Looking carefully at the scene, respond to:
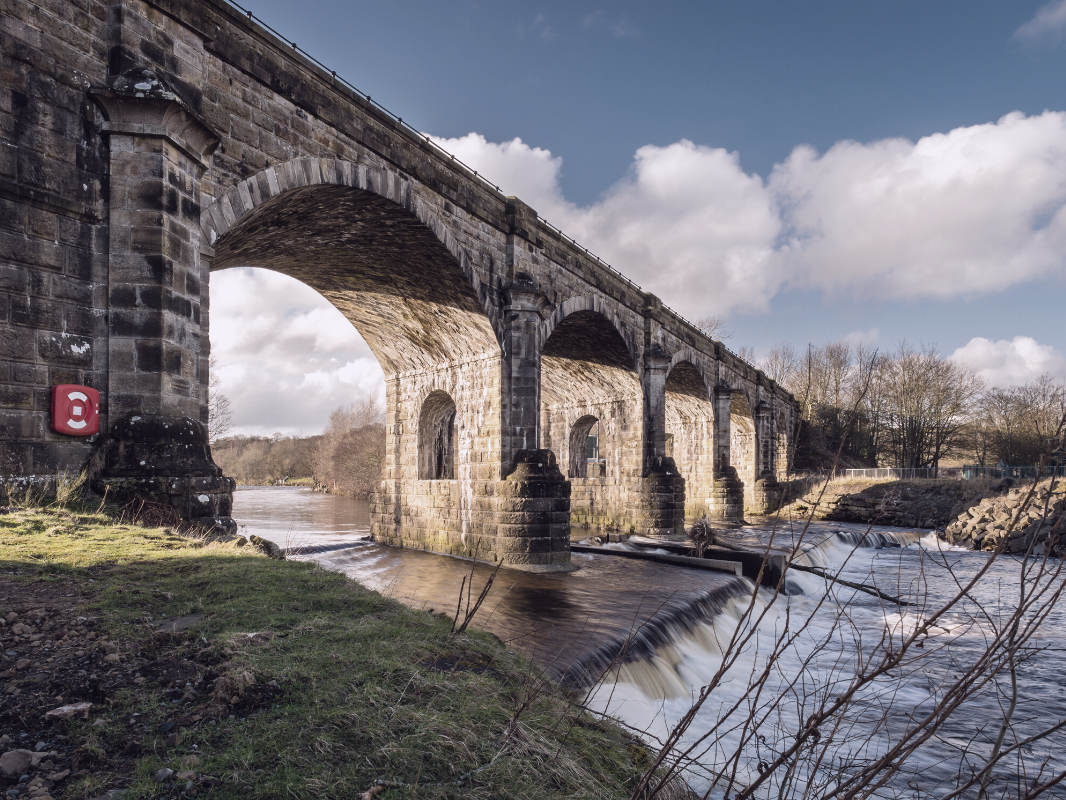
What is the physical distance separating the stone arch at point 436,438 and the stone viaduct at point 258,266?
0.23 ft

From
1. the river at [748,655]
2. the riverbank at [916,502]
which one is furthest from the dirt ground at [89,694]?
the riverbank at [916,502]

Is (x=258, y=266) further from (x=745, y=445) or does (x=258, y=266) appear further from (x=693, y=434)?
(x=745, y=445)

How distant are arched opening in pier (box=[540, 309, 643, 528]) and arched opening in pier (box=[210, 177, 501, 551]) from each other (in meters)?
3.83

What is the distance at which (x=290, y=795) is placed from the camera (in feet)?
8.60

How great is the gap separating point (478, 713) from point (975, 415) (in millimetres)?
48647

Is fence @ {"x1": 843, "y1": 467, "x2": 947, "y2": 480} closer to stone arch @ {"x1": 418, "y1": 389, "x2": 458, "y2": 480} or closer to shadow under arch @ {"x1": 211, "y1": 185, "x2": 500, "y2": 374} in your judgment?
stone arch @ {"x1": 418, "y1": 389, "x2": 458, "y2": 480}

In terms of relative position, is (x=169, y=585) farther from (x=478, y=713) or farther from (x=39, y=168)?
(x=39, y=168)

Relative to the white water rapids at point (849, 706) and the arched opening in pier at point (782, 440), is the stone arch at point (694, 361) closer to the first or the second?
the white water rapids at point (849, 706)

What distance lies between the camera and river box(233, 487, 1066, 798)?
4812 mm

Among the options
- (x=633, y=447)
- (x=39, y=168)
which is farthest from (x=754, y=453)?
(x=39, y=168)

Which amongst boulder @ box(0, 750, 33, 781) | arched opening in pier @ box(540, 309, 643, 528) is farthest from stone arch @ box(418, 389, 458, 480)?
boulder @ box(0, 750, 33, 781)

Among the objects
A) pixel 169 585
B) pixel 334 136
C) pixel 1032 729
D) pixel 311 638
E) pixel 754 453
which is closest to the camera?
pixel 311 638

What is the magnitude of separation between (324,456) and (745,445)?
35.3m

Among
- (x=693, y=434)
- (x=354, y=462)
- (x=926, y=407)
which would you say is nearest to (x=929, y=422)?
(x=926, y=407)
